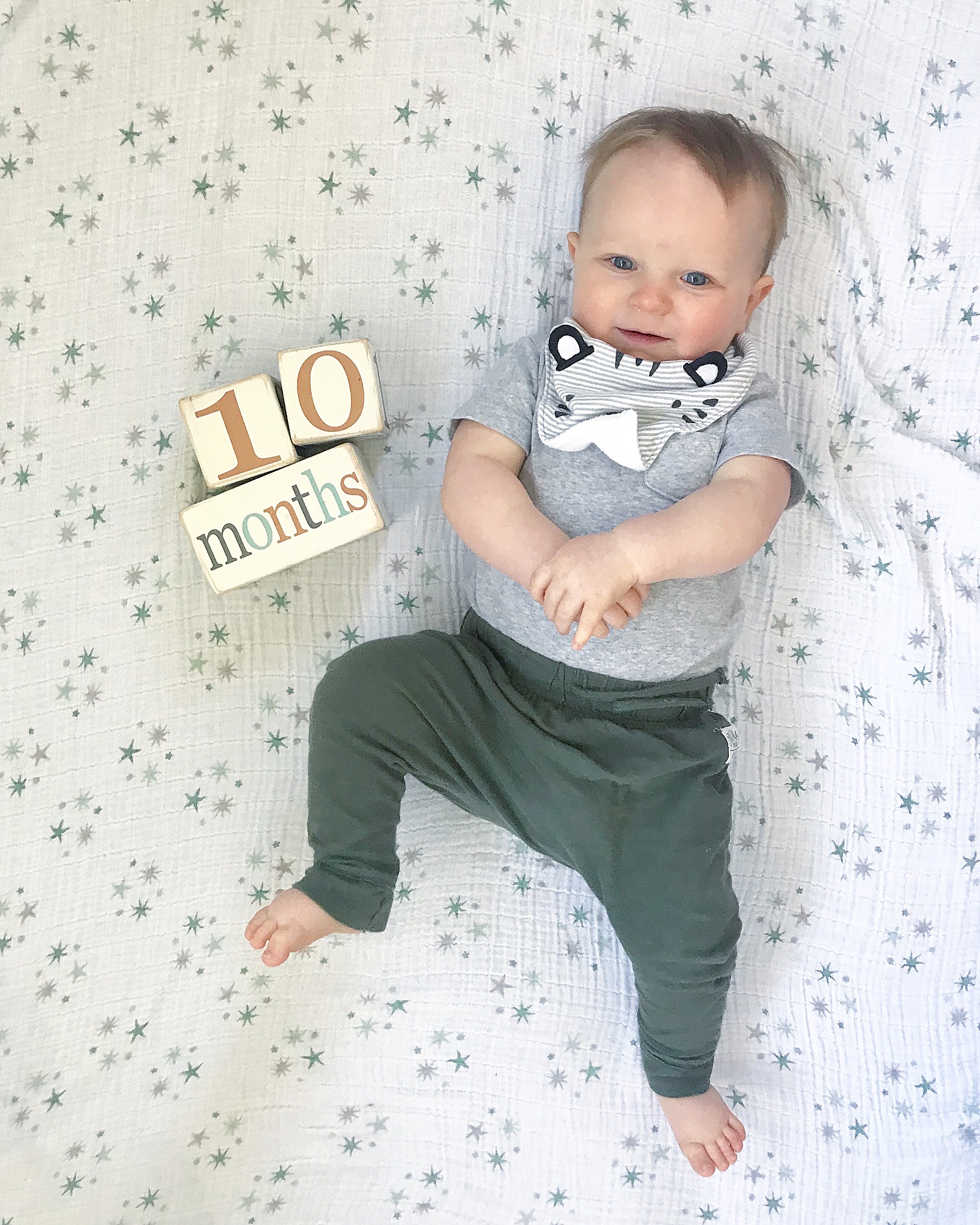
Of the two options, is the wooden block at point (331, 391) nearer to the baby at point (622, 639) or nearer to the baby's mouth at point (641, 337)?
the baby at point (622, 639)

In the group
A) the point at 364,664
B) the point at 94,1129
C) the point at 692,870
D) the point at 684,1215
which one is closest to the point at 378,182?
the point at 364,664

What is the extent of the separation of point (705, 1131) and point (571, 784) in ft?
1.40

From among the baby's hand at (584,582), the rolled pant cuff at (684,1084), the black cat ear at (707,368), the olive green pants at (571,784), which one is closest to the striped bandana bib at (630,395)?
the black cat ear at (707,368)

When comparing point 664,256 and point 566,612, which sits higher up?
point 664,256

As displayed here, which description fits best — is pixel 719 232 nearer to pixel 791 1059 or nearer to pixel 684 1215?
pixel 791 1059

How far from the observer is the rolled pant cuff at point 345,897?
1007mm

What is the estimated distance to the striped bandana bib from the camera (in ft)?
3.26

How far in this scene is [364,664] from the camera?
1.04m

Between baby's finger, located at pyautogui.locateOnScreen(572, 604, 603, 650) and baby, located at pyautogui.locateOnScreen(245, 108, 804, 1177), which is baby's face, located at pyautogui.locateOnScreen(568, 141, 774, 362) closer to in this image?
baby, located at pyautogui.locateOnScreen(245, 108, 804, 1177)

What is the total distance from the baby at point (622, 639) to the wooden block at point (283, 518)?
0.10 metres

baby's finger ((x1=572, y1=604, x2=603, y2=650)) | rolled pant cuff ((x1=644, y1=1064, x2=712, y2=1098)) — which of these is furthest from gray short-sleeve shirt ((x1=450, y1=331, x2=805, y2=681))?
rolled pant cuff ((x1=644, y1=1064, x2=712, y2=1098))

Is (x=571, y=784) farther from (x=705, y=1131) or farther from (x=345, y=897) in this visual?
(x=705, y=1131)

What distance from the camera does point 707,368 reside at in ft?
3.25

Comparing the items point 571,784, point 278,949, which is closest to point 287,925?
point 278,949
